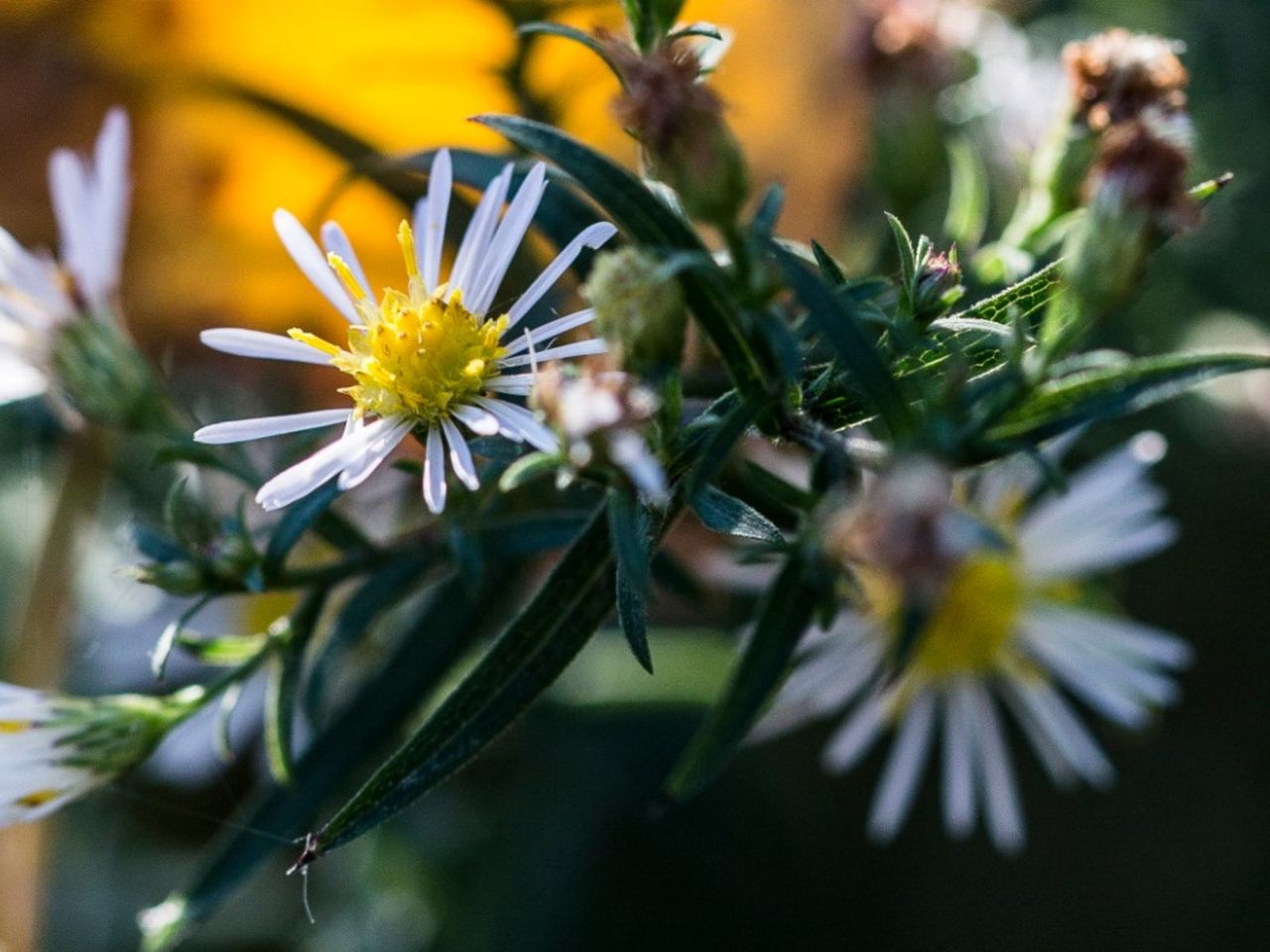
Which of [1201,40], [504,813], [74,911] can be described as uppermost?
[1201,40]

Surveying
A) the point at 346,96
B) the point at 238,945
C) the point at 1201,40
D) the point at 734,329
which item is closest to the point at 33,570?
the point at 238,945

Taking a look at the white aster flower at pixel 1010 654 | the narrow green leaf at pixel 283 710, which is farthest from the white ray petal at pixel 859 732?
the narrow green leaf at pixel 283 710

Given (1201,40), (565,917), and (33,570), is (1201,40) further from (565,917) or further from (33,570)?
(33,570)

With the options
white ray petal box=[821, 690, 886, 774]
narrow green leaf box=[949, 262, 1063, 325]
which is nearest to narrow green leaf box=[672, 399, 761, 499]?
narrow green leaf box=[949, 262, 1063, 325]

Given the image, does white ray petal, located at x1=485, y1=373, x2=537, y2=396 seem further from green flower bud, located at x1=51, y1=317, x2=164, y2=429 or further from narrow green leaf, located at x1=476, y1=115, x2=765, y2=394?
green flower bud, located at x1=51, y1=317, x2=164, y2=429

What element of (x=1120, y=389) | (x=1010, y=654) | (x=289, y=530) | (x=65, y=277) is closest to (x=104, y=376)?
(x=65, y=277)

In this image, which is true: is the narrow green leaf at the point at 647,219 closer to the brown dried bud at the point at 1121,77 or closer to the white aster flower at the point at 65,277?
the brown dried bud at the point at 1121,77

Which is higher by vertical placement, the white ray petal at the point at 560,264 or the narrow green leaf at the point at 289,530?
the white ray petal at the point at 560,264
